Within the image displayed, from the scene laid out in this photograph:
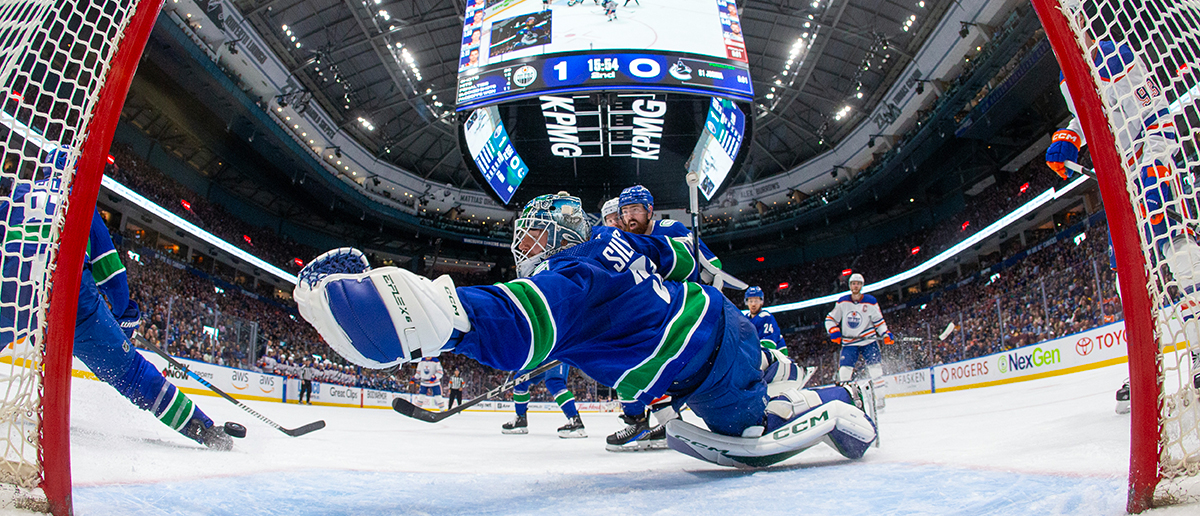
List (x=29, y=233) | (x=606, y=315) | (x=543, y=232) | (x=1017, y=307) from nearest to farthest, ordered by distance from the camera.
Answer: (x=29, y=233) < (x=606, y=315) < (x=543, y=232) < (x=1017, y=307)

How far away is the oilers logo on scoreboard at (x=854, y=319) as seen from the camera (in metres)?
6.55

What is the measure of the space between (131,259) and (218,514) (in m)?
13.7

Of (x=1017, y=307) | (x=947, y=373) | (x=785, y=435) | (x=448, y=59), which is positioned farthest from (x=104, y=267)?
(x=448, y=59)

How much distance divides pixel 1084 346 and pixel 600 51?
7.04 m

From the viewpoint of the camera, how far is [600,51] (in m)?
6.43

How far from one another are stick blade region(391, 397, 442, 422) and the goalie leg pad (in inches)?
43.5

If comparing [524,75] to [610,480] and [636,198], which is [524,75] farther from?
[610,480]

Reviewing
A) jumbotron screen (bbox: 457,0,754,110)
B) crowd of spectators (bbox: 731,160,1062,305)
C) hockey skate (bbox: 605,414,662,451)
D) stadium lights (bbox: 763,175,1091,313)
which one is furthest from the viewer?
crowd of spectators (bbox: 731,160,1062,305)

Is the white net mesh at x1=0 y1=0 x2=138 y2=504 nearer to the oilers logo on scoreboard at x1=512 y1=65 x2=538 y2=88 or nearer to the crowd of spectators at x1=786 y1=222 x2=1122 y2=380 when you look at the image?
the oilers logo on scoreboard at x1=512 y1=65 x2=538 y2=88

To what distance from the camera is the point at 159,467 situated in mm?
1691

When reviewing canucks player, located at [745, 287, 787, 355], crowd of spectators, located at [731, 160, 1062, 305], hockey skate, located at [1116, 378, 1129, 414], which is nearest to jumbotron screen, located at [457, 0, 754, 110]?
canucks player, located at [745, 287, 787, 355]

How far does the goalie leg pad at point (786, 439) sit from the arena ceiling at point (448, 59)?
14.9 meters

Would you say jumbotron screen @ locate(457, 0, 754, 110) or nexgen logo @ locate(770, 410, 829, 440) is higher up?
jumbotron screen @ locate(457, 0, 754, 110)

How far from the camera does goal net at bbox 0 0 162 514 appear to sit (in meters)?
0.97
